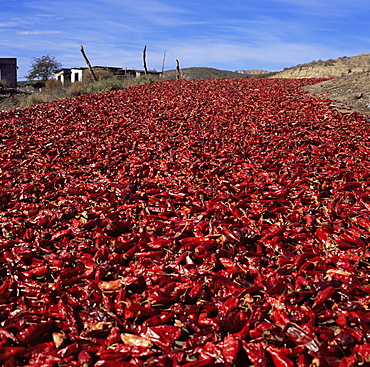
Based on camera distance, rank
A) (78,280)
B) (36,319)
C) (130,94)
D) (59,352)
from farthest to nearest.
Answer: (130,94), (78,280), (36,319), (59,352)

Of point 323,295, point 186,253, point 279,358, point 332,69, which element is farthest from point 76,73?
point 279,358

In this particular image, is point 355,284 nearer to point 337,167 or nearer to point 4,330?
point 4,330

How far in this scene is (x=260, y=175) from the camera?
21.2 feet

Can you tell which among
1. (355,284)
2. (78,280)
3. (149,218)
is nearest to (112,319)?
(78,280)

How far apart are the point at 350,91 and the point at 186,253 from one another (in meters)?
13.7

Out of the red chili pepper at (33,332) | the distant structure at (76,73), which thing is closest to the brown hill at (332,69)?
the distant structure at (76,73)

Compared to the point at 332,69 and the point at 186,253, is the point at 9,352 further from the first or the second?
the point at 332,69

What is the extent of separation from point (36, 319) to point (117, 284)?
0.79 meters

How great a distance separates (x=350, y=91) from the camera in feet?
49.0

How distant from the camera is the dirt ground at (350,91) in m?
13.3

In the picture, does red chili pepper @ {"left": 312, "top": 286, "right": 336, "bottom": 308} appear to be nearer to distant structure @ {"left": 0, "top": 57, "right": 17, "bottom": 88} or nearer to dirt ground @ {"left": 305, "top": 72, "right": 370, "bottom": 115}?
dirt ground @ {"left": 305, "top": 72, "right": 370, "bottom": 115}

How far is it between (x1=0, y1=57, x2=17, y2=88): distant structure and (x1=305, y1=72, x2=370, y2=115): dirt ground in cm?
4104

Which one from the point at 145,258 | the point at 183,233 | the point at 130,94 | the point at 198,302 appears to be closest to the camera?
the point at 198,302

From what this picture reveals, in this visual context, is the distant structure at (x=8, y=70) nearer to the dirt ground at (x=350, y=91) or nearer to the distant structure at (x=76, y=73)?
the distant structure at (x=76, y=73)
